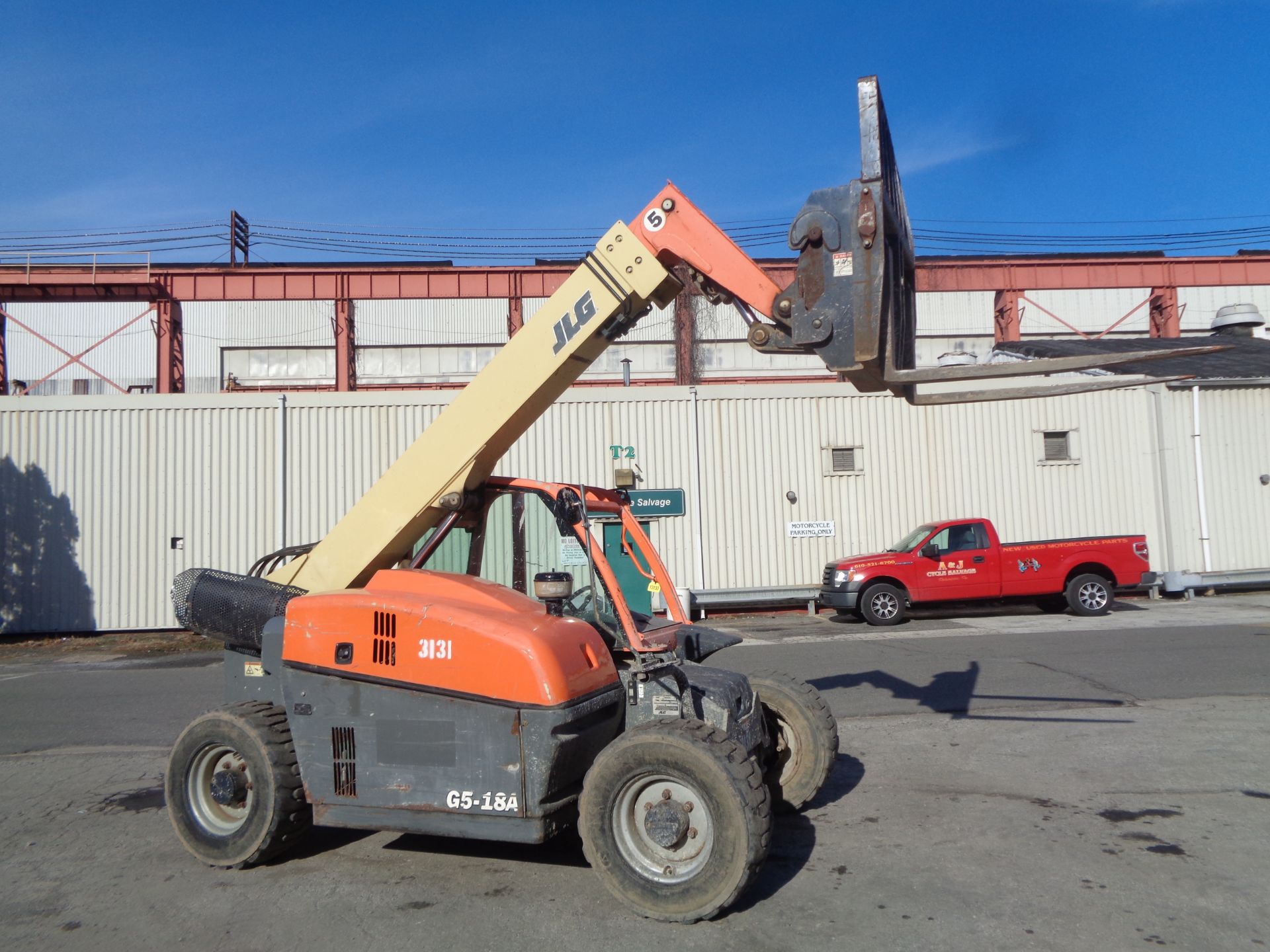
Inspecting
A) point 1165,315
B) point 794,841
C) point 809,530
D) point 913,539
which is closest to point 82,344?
point 809,530

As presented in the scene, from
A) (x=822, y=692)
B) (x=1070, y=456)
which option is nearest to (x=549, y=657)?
(x=822, y=692)

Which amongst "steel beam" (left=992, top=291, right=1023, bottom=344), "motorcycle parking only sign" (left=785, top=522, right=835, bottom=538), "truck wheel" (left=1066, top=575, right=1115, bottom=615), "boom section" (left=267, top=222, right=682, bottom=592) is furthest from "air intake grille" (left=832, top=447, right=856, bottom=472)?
"steel beam" (left=992, top=291, right=1023, bottom=344)

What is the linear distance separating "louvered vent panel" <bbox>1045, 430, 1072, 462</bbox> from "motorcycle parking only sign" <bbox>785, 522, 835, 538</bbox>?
5341mm

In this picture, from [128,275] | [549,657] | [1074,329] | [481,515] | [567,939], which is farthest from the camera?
[1074,329]

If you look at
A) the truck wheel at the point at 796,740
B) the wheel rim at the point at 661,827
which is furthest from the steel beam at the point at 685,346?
the wheel rim at the point at 661,827

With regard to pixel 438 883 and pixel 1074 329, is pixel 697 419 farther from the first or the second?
pixel 1074 329

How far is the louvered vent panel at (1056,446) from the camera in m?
21.3

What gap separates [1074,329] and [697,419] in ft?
76.4

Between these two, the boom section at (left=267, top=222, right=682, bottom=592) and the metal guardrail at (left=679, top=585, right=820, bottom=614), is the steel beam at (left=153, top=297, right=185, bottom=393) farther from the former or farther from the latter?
the boom section at (left=267, top=222, right=682, bottom=592)

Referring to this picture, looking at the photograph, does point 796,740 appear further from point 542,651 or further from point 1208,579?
point 1208,579

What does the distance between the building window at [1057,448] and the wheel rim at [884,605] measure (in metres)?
6.32

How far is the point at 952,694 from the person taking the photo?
10.1m

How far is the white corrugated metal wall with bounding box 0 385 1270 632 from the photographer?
1944 centimetres

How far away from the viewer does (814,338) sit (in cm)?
500
